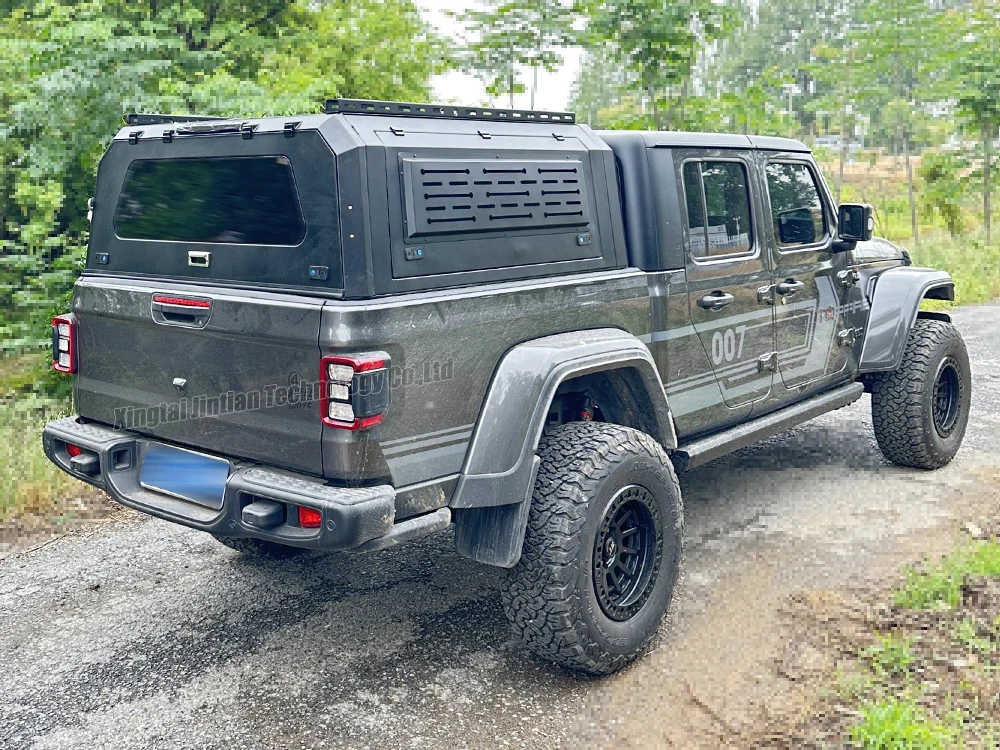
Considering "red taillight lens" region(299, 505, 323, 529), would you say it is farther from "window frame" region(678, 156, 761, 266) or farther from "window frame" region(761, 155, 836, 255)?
"window frame" region(761, 155, 836, 255)

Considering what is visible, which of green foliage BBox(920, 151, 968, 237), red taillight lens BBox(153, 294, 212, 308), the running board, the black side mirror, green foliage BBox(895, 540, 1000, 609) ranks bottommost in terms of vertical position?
green foliage BBox(895, 540, 1000, 609)

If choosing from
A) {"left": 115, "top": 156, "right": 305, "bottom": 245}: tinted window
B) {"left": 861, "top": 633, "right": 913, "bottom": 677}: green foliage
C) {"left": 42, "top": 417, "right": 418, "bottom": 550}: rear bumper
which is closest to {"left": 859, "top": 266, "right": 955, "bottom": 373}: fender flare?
{"left": 861, "top": 633, "right": 913, "bottom": 677}: green foliage

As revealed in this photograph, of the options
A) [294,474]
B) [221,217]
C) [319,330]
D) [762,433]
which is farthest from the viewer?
[762,433]

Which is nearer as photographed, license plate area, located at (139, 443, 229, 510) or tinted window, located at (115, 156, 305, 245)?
tinted window, located at (115, 156, 305, 245)

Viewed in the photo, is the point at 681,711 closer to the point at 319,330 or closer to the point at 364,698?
the point at 364,698

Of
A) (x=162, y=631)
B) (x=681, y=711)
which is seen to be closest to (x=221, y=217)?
(x=162, y=631)

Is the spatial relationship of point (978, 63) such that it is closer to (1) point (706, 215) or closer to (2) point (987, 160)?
(2) point (987, 160)

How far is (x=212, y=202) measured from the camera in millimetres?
3363

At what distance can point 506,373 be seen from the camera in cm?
324

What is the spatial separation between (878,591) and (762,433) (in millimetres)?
953

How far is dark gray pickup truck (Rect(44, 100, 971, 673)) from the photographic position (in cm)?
293

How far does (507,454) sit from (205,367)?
1091mm

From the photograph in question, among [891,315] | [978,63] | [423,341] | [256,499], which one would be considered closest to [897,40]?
[978,63]

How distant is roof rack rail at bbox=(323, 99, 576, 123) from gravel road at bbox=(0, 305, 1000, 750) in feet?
6.49
